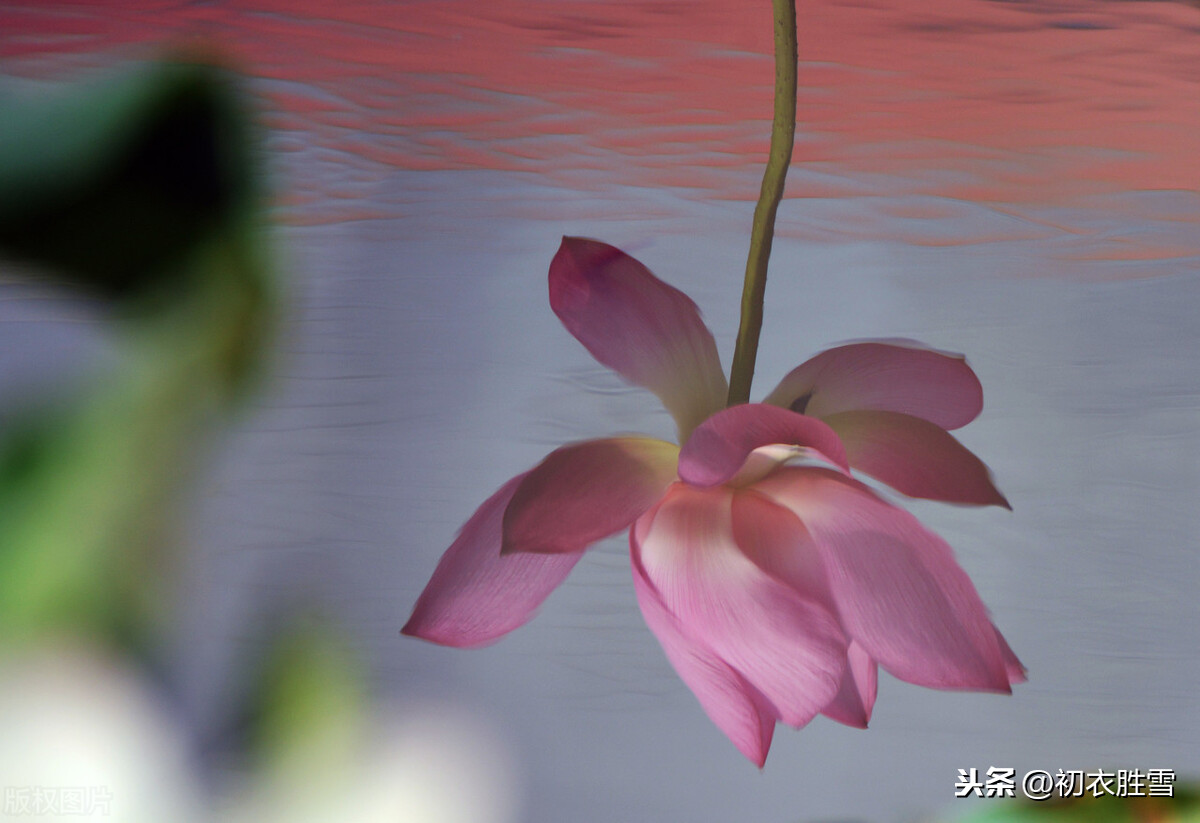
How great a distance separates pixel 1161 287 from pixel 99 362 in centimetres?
34

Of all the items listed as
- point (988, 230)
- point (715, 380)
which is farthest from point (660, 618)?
point (988, 230)

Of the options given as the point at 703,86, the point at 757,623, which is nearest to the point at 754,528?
the point at 757,623

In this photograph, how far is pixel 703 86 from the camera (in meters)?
0.32

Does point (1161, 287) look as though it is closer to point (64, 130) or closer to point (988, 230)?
point (988, 230)

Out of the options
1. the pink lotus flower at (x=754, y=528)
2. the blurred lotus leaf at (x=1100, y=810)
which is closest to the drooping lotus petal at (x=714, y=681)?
the pink lotus flower at (x=754, y=528)

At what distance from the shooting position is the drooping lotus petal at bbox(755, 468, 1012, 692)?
22 centimetres

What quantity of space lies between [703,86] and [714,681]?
0.19 metres

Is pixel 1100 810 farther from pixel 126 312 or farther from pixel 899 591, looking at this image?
pixel 126 312

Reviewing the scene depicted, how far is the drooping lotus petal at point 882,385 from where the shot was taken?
27 cm

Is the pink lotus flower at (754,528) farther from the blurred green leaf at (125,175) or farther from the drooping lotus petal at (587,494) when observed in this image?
the blurred green leaf at (125,175)

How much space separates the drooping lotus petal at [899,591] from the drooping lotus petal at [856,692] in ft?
0.07

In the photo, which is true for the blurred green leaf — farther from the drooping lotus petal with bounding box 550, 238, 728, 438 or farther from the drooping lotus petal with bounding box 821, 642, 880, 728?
the drooping lotus petal with bounding box 821, 642, 880, 728

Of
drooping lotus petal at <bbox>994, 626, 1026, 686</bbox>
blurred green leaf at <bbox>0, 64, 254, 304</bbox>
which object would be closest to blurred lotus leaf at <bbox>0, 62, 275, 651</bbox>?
blurred green leaf at <bbox>0, 64, 254, 304</bbox>

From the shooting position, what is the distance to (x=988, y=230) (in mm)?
316
